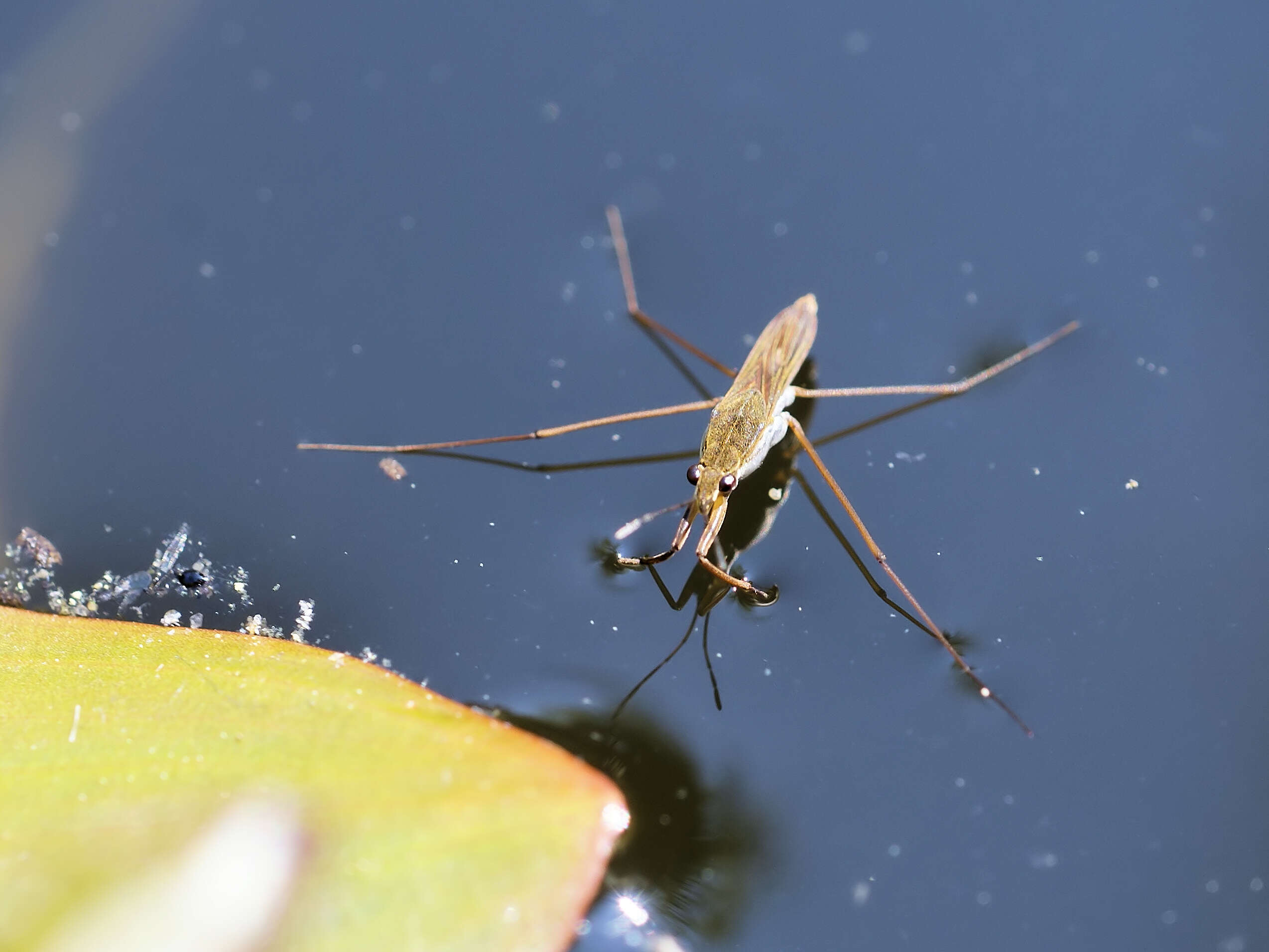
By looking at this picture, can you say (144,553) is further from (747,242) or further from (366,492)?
(747,242)

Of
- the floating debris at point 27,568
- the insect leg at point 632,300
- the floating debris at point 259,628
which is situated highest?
the insect leg at point 632,300

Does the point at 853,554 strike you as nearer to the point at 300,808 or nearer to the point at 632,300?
the point at 632,300

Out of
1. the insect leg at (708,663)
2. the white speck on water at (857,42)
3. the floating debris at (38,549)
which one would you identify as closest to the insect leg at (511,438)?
the insect leg at (708,663)

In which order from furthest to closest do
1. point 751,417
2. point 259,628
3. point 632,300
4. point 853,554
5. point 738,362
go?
1. point 632,300
2. point 738,362
3. point 751,417
4. point 853,554
5. point 259,628

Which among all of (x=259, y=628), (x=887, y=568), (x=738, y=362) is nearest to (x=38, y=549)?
(x=259, y=628)

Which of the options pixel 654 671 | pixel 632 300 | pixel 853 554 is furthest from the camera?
pixel 632 300

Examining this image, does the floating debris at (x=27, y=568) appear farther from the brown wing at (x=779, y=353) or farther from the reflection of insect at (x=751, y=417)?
the brown wing at (x=779, y=353)

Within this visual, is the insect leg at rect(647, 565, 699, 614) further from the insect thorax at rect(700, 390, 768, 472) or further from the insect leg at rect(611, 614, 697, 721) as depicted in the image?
the insect thorax at rect(700, 390, 768, 472)
